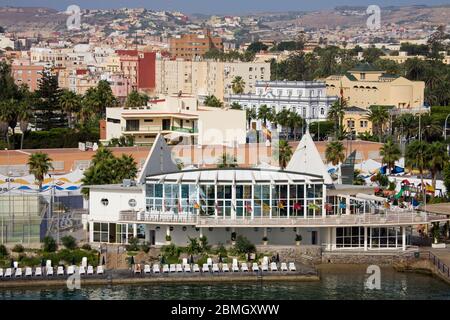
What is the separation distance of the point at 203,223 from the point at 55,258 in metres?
4.94

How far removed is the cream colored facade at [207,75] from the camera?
107 m

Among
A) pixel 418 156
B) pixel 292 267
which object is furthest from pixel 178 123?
pixel 292 267

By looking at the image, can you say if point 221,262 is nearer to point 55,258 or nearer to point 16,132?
point 55,258

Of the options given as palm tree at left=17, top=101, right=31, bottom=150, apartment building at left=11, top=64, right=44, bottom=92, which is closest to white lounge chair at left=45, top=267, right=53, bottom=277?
palm tree at left=17, top=101, right=31, bottom=150

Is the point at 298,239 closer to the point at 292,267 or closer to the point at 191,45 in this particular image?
the point at 292,267

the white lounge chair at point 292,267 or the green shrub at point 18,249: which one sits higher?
the green shrub at point 18,249

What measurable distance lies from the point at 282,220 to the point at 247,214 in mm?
1195

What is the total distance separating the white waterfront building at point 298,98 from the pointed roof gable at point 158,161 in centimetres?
4015

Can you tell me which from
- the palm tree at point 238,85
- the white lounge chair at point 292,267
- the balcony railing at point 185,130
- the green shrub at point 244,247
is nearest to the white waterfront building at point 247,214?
the green shrub at point 244,247

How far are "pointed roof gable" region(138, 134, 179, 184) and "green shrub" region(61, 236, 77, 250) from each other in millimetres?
3652

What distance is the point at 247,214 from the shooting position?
41094 mm

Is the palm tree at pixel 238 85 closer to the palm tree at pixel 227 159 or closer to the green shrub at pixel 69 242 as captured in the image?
the palm tree at pixel 227 159

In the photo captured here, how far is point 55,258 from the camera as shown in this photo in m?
38.8
